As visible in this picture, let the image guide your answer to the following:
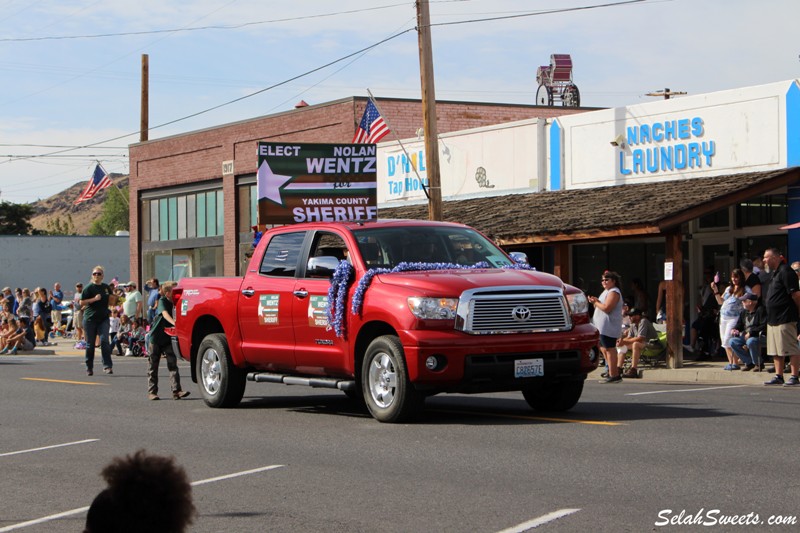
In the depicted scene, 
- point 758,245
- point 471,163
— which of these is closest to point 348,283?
point 758,245

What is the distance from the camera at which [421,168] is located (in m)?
31.1

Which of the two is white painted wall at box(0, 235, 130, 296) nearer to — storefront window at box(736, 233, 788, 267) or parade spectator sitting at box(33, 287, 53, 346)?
parade spectator sitting at box(33, 287, 53, 346)

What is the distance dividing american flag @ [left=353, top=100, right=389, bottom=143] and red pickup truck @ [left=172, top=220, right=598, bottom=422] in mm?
16532

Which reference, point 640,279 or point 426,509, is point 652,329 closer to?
point 640,279

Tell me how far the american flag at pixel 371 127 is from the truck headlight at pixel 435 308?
19317mm

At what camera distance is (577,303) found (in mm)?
12070

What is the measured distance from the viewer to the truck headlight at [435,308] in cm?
1130

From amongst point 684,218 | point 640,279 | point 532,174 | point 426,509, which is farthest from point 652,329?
point 426,509

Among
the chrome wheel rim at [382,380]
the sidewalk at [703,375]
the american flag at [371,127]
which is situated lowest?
the sidewalk at [703,375]

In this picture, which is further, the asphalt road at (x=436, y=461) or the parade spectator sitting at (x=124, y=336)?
the parade spectator sitting at (x=124, y=336)

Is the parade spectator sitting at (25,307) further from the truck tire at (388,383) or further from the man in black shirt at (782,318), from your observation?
the truck tire at (388,383)

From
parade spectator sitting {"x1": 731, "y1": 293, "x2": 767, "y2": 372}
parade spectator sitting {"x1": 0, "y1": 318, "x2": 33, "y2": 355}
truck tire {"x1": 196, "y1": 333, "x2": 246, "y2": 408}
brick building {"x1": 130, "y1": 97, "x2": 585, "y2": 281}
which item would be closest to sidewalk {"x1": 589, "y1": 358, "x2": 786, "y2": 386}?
parade spectator sitting {"x1": 731, "y1": 293, "x2": 767, "y2": 372}

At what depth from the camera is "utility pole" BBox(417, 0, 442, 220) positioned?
23.8m

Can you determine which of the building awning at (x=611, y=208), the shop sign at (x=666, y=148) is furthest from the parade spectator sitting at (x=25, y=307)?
the shop sign at (x=666, y=148)
